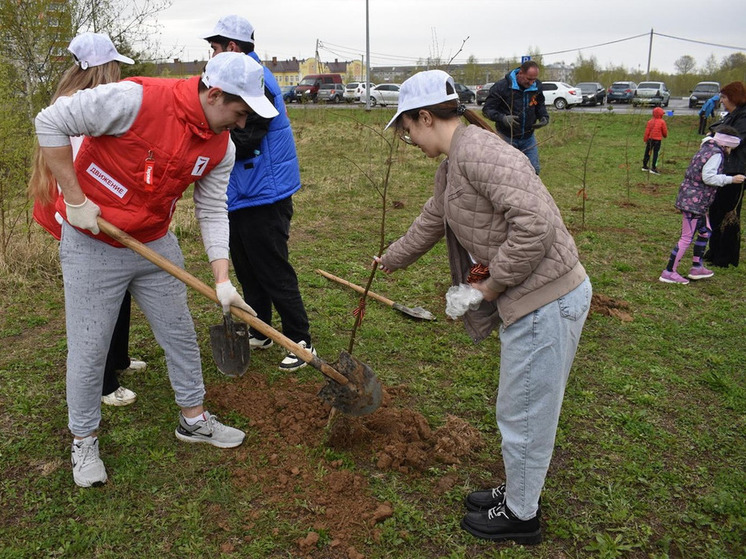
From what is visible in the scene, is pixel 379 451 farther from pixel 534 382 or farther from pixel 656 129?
pixel 656 129

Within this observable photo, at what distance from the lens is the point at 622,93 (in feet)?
94.8

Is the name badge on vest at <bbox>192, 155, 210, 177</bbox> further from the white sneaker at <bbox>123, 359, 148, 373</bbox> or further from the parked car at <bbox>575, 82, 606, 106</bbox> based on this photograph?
the parked car at <bbox>575, 82, 606, 106</bbox>

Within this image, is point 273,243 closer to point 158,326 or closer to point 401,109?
point 158,326

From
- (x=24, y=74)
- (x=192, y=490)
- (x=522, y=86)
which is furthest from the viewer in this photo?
(x=24, y=74)

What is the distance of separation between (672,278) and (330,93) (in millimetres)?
24122

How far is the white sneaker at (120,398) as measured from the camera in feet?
10.6

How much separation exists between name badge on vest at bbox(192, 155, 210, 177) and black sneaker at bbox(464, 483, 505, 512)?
1.90m

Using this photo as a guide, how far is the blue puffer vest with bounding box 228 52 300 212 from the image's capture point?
10.7 ft

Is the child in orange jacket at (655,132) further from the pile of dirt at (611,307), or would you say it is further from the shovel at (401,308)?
the shovel at (401,308)

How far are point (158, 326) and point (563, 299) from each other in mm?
1837

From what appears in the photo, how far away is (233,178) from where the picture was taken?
3299 millimetres

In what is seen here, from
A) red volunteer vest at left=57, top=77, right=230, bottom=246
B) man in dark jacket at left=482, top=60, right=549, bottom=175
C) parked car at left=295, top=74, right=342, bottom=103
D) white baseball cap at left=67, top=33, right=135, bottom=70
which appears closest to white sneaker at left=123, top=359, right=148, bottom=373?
red volunteer vest at left=57, top=77, right=230, bottom=246

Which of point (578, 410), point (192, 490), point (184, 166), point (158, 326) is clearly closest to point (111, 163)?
point (184, 166)

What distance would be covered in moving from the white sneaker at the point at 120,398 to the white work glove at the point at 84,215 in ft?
4.29
